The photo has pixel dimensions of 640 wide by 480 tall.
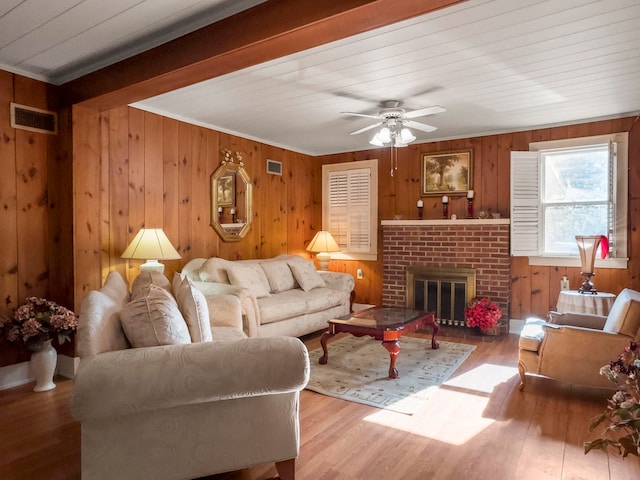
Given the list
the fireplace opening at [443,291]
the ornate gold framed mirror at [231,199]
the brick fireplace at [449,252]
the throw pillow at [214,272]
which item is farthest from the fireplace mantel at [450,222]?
the throw pillow at [214,272]

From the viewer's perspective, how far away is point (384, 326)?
3389 mm

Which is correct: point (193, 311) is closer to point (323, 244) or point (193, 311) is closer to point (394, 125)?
point (394, 125)

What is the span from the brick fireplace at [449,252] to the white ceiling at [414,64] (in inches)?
50.5

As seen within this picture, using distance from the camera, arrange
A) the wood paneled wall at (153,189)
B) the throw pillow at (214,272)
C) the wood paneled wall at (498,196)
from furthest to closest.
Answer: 1. the wood paneled wall at (498,196)
2. the throw pillow at (214,272)
3. the wood paneled wall at (153,189)

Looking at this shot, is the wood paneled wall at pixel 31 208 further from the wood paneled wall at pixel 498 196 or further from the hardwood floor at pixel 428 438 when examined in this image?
the wood paneled wall at pixel 498 196

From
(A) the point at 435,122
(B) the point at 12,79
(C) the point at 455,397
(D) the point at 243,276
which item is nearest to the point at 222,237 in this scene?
(D) the point at 243,276

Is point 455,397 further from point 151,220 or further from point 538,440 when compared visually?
point 151,220

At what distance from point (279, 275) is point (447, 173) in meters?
2.55

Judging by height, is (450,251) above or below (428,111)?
below

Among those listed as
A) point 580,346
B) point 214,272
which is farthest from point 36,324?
point 580,346

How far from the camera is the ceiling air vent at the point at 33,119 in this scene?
10.4ft

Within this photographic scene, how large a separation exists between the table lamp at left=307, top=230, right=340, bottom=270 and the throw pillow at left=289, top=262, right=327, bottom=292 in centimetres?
59

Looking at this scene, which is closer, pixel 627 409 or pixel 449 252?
pixel 627 409

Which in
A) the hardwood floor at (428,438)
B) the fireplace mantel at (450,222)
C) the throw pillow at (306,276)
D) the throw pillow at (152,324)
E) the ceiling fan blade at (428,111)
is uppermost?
the ceiling fan blade at (428,111)
